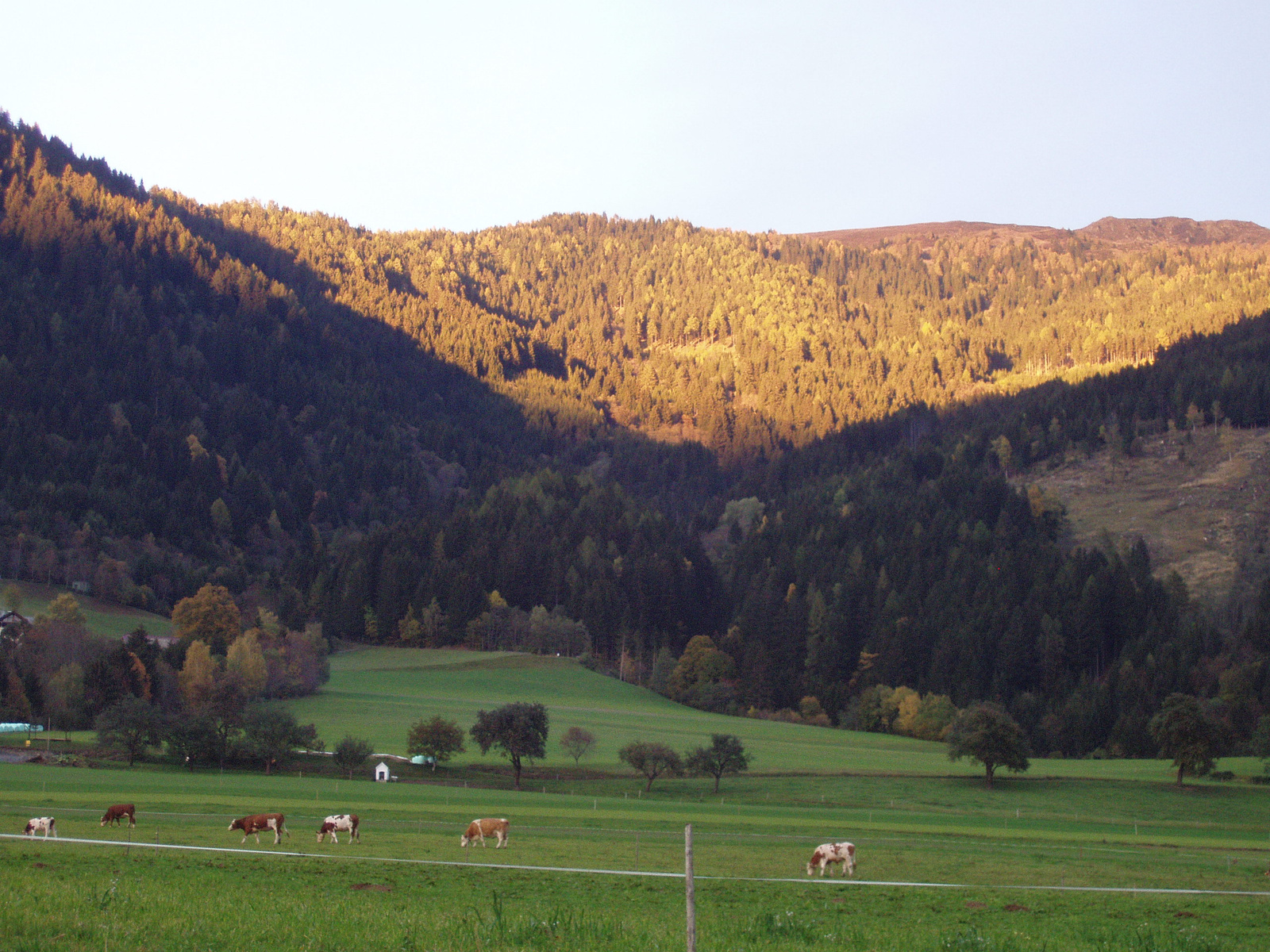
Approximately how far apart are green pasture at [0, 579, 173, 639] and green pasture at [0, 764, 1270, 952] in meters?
89.5

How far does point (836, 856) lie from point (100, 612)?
157 meters

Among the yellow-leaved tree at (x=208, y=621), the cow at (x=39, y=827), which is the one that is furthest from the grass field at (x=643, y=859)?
the yellow-leaved tree at (x=208, y=621)

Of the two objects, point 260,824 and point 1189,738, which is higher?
point 260,824

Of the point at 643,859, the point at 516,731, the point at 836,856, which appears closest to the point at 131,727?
the point at 516,731

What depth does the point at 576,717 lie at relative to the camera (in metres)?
116

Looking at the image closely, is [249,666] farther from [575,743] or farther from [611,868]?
[611,868]

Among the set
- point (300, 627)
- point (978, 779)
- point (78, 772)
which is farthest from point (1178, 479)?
point (78, 772)

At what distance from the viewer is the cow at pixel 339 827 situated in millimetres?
36031

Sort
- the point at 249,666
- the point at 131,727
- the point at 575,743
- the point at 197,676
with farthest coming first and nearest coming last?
the point at 249,666 → the point at 197,676 → the point at 575,743 → the point at 131,727

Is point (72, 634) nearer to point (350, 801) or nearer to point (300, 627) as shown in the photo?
point (350, 801)

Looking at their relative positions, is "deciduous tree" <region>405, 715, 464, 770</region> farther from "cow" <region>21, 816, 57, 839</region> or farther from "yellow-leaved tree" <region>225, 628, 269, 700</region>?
"cow" <region>21, 816, 57, 839</region>

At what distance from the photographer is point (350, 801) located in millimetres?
56156

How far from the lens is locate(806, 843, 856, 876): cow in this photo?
33750mm

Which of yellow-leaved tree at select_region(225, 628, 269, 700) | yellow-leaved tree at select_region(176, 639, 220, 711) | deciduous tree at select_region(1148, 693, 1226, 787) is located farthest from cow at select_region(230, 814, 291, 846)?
yellow-leaved tree at select_region(225, 628, 269, 700)
